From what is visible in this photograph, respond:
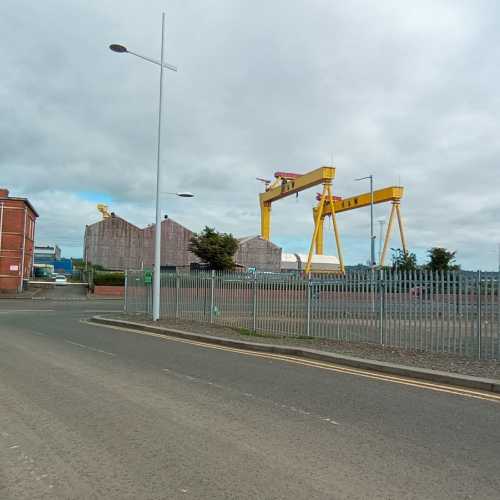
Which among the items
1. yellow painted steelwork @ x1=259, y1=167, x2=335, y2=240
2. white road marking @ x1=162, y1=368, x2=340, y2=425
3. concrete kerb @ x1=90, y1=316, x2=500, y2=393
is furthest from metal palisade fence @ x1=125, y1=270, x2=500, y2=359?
yellow painted steelwork @ x1=259, y1=167, x2=335, y2=240

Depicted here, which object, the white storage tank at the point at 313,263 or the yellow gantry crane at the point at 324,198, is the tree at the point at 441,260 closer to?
the yellow gantry crane at the point at 324,198

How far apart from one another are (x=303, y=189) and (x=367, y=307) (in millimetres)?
39052

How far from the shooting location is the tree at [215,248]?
159 ft

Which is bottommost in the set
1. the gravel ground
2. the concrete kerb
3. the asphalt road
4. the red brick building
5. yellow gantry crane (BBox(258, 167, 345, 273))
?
the asphalt road

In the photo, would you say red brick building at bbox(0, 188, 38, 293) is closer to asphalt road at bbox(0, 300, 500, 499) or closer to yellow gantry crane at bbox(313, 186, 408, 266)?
yellow gantry crane at bbox(313, 186, 408, 266)

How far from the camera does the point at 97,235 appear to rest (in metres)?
74.9

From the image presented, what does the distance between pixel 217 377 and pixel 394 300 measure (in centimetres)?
504

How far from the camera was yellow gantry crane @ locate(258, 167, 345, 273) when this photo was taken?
45.2m

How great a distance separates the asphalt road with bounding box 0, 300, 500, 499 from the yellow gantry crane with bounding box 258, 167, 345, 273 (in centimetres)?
3194

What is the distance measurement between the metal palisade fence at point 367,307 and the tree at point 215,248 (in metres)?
29.8

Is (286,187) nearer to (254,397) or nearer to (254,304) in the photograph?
(254,304)

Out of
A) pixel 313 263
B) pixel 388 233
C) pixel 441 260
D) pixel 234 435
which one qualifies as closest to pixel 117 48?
pixel 234 435

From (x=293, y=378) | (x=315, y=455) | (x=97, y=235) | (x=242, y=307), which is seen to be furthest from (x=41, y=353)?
(x=97, y=235)

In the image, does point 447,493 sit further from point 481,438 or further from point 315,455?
point 481,438
